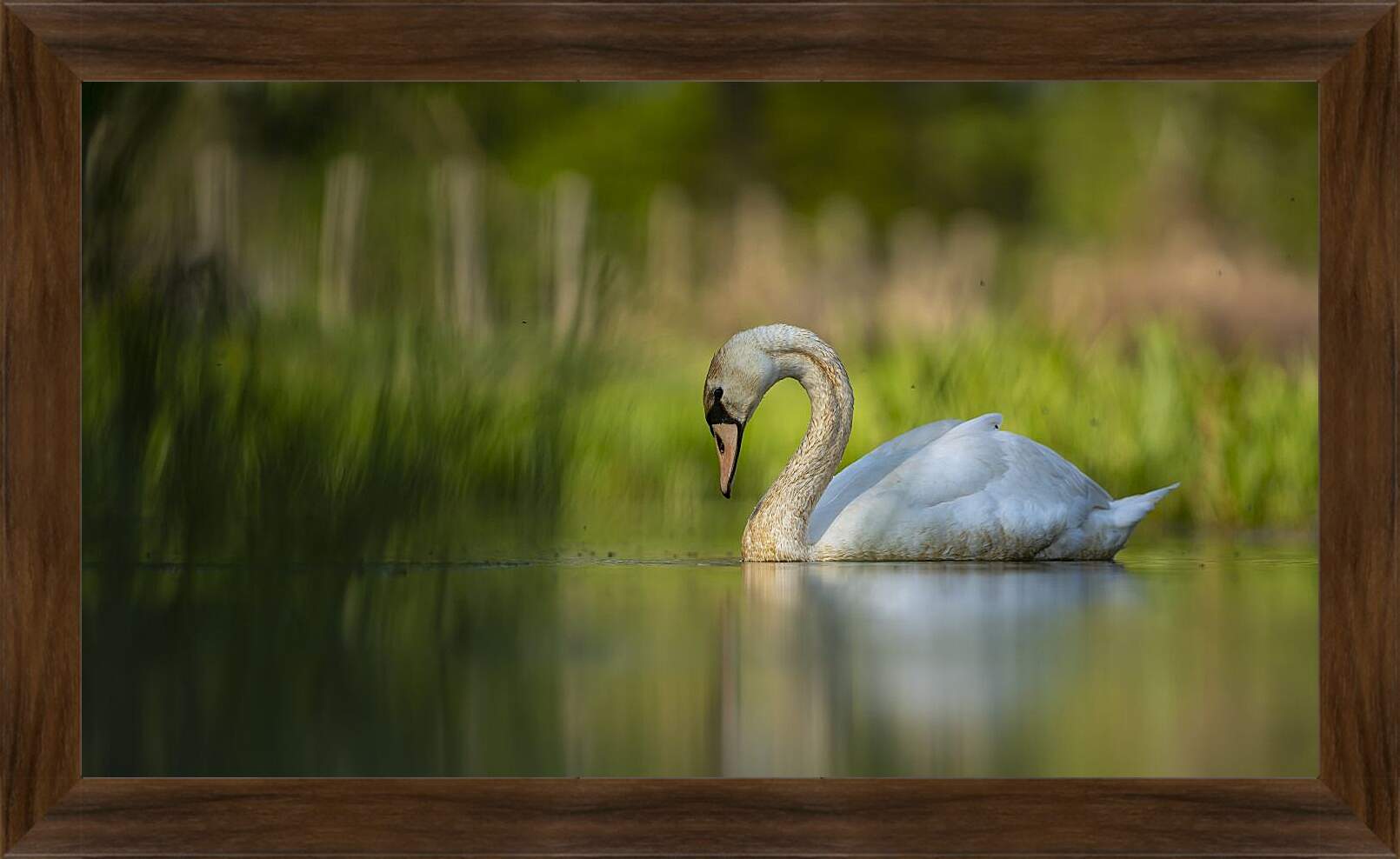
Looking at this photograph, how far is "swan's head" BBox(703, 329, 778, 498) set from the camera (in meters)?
5.77

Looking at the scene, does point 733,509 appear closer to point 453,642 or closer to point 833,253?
point 833,253

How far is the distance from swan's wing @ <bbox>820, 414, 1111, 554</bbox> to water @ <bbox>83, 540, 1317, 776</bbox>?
34.2 inches

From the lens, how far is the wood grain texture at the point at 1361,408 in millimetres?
3709

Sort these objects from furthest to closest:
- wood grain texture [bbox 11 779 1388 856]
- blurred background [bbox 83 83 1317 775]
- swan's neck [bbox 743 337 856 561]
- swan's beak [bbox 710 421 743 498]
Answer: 1. swan's beak [bbox 710 421 743 498]
2. swan's neck [bbox 743 337 856 561]
3. blurred background [bbox 83 83 1317 775]
4. wood grain texture [bbox 11 779 1388 856]

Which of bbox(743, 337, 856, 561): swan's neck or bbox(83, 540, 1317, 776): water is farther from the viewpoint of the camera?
bbox(743, 337, 856, 561): swan's neck

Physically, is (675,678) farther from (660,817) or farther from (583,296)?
(583,296)

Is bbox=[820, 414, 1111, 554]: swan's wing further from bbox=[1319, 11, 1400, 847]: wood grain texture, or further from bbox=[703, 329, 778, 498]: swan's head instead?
bbox=[1319, 11, 1400, 847]: wood grain texture

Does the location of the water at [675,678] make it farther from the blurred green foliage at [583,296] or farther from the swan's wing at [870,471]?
the swan's wing at [870,471]

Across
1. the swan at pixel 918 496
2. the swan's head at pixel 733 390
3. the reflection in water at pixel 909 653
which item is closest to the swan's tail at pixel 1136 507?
the swan at pixel 918 496

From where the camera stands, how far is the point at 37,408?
3.73m

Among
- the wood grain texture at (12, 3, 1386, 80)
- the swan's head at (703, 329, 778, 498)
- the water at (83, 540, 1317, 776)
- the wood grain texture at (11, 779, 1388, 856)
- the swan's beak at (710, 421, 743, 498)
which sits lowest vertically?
the wood grain texture at (11, 779, 1388, 856)

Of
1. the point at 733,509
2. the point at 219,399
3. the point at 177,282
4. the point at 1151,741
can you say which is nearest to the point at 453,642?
the point at 219,399

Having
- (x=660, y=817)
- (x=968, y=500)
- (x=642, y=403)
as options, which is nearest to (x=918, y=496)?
(x=968, y=500)

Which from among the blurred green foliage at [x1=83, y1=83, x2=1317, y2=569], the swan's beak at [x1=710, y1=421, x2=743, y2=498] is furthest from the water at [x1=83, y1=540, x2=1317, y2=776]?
the swan's beak at [x1=710, y1=421, x2=743, y2=498]
